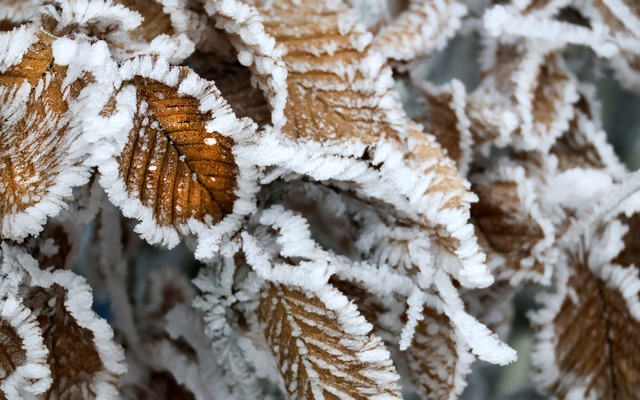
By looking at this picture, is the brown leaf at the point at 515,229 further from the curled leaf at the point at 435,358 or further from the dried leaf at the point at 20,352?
the dried leaf at the point at 20,352

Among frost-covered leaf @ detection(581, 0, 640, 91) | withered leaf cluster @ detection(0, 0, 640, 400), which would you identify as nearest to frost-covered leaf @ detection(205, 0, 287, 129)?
withered leaf cluster @ detection(0, 0, 640, 400)

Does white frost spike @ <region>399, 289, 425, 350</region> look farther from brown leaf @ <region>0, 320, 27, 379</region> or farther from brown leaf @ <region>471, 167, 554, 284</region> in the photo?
brown leaf @ <region>0, 320, 27, 379</region>

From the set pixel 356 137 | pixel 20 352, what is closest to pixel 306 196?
pixel 356 137

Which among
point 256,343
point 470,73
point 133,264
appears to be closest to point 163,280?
point 133,264

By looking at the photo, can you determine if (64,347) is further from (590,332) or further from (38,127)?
(590,332)

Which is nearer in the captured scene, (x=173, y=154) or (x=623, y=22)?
(x=173, y=154)

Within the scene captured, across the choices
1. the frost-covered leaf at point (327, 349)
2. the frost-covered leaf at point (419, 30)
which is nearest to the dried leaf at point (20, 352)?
the frost-covered leaf at point (327, 349)

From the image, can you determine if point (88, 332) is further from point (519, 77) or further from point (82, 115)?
point (519, 77)
